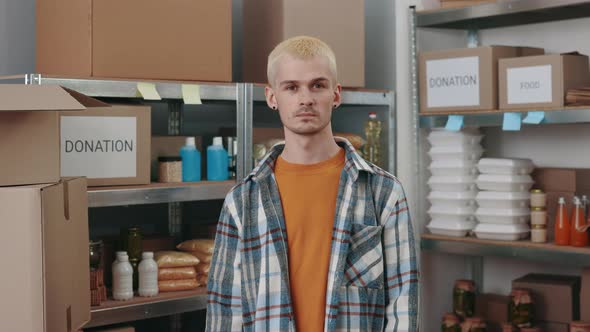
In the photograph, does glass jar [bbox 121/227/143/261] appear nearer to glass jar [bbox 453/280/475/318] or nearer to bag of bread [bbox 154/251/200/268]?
bag of bread [bbox 154/251/200/268]

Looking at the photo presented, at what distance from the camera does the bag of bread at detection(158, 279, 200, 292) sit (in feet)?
10.1

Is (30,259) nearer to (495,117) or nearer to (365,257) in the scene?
(365,257)

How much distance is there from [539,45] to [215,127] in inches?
62.1

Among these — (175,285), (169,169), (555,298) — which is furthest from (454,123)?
(175,285)

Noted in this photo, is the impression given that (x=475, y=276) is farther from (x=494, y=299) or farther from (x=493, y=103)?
(x=493, y=103)

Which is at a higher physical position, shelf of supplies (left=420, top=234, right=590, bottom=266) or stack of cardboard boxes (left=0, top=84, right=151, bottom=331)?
stack of cardboard boxes (left=0, top=84, right=151, bottom=331)

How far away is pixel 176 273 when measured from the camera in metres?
3.10

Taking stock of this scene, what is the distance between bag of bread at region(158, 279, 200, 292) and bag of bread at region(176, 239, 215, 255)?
5.1 inches

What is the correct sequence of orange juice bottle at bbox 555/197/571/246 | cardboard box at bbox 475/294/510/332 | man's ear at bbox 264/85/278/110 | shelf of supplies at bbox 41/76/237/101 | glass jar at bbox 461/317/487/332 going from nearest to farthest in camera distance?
man's ear at bbox 264/85/278/110
shelf of supplies at bbox 41/76/237/101
orange juice bottle at bbox 555/197/571/246
glass jar at bbox 461/317/487/332
cardboard box at bbox 475/294/510/332

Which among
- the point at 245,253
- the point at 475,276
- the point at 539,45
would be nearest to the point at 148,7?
the point at 245,253

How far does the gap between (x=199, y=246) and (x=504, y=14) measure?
1.62 m

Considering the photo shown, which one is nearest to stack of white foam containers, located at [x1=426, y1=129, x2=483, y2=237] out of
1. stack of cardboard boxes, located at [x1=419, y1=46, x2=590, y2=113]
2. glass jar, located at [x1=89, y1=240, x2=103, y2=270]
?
stack of cardboard boxes, located at [x1=419, y1=46, x2=590, y2=113]

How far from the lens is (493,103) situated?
3.39m

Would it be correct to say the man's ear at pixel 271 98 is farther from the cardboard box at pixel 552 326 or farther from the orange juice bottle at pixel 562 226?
the cardboard box at pixel 552 326
